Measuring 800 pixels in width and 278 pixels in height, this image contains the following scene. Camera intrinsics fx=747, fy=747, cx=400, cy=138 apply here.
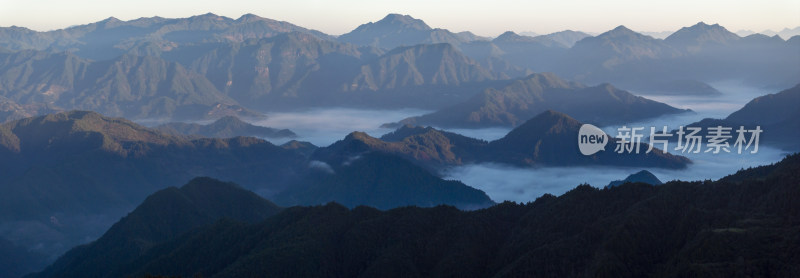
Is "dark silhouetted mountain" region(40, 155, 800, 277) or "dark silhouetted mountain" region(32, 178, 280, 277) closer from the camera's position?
"dark silhouetted mountain" region(40, 155, 800, 277)

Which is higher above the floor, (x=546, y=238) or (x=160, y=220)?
(x=546, y=238)

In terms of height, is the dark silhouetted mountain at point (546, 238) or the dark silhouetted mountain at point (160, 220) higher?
the dark silhouetted mountain at point (546, 238)

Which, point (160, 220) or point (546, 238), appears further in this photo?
point (160, 220)

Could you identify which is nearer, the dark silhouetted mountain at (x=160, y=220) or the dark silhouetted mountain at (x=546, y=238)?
the dark silhouetted mountain at (x=546, y=238)

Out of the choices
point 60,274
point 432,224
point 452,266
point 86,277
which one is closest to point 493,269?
point 452,266
